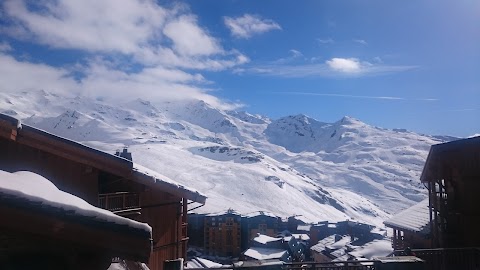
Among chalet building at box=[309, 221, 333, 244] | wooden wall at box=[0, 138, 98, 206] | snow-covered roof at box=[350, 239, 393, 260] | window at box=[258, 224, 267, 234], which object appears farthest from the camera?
window at box=[258, 224, 267, 234]

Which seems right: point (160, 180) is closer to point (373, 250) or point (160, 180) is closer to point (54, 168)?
point (54, 168)

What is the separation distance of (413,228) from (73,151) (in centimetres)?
1745

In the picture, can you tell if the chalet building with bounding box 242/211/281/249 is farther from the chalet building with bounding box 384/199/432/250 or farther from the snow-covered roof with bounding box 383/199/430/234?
the chalet building with bounding box 384/199/432/250

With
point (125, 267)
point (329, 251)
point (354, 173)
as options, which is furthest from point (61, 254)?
point (354, 173)

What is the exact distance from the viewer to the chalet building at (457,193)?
633 inches

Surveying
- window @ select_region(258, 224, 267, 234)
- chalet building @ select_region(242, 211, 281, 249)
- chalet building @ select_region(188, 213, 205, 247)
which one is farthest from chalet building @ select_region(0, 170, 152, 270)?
window @ select_region(258, 224, 267, 234)

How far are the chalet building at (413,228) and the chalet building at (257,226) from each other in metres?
23.9

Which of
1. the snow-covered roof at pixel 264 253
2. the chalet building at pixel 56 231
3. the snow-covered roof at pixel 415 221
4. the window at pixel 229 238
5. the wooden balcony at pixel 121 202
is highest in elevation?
the wooden balcony at pixel 121 202

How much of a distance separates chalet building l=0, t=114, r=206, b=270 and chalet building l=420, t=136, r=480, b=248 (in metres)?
10.7

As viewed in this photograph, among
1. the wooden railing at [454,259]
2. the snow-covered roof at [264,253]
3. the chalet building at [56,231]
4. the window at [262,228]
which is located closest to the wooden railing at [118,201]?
the wooden railing at [454,259]

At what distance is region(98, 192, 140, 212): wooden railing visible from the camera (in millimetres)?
11759

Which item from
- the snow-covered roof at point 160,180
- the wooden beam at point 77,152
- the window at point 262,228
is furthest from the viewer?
the window at point 262,228

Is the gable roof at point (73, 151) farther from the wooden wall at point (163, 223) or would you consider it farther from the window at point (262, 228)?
the window at point (262, 228)

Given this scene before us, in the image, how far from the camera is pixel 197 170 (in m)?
108
